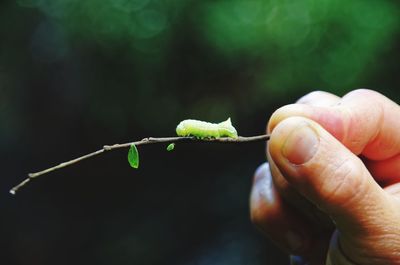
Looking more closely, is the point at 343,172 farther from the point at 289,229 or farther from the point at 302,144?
the point at 289,229

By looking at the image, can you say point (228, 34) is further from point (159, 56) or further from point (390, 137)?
point (390, 137)

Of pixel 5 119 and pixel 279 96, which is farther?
pixel 5 119

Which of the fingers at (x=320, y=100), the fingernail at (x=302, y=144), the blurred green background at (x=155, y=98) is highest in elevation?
the fingernail at (x=302, y=144)

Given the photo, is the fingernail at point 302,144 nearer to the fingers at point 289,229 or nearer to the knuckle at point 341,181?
the knuckle at point 341,181

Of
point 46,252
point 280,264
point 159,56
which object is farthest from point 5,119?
point 280,264

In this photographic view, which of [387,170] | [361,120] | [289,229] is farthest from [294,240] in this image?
[361,120]

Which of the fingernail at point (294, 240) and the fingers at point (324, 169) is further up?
the fingers at point (324, 169)

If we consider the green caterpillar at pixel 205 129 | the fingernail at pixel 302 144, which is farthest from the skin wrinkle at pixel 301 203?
the fingernail at pixel 302 144
